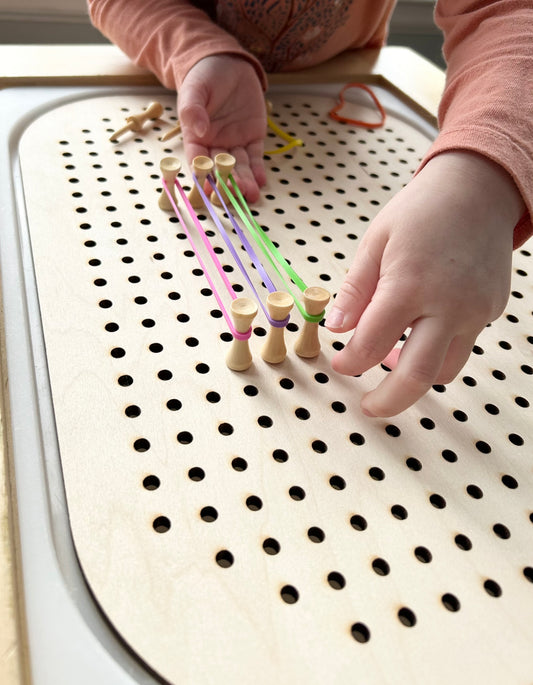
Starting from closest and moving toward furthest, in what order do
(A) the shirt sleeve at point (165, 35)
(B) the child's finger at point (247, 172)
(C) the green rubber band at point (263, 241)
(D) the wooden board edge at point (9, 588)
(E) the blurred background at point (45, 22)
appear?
(D) the wooden board edge at point (9, 588) < (C) the green rubber band at point (263, 241) < (B) the child's finger at point (247, 172) < (A) the shirt sleeve at point (165, 35) < (E) the blurred background at point (45, 22)

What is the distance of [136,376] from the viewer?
432 millimetres

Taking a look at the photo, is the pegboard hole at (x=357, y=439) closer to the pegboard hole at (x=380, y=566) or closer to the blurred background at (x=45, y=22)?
the pegboard hole at (x=380, y=566)

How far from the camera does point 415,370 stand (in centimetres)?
40

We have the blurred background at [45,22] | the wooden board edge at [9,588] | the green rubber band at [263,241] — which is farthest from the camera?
the blurred background at [45,22]

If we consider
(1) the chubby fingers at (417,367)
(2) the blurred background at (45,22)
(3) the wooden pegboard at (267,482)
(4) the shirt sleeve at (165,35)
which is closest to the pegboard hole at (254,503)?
(3) the wooden pegboard at (267,482)

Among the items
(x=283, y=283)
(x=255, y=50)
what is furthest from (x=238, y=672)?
(x=255, y=50)

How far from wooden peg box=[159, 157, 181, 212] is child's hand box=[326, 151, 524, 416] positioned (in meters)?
0.23

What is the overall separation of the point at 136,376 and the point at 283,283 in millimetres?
167

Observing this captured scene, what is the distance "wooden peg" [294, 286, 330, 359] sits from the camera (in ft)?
1.47

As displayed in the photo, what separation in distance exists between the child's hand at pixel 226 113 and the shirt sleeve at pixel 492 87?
0.21m

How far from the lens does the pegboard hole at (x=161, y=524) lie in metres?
0.35

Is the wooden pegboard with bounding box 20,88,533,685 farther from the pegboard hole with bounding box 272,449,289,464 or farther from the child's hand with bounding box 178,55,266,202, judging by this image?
the child's hand with bounding box 178,55,266,202

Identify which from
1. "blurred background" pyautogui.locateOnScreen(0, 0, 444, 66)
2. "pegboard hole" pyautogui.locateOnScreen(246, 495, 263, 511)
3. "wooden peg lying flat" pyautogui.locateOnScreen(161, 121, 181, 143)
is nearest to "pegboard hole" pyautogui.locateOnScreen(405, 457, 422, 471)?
"pegboard hole" pyautogui.locateOnScreen(246, 495, 263, 511)

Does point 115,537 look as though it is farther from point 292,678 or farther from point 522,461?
point 522,461
